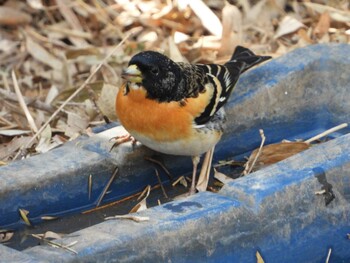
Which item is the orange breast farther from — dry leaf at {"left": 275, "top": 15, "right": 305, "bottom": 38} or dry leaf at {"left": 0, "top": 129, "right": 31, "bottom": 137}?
dry leaf at {"left": 275, "top": 15, "right": 305, "bottom": 38}

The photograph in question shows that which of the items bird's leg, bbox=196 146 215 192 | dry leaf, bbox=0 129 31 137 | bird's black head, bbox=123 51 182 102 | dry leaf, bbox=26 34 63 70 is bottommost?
dry leaf, bbox=26 34 63 70

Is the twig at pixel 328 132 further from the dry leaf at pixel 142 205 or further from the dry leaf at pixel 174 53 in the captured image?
the dry leaf at pixel 174 53

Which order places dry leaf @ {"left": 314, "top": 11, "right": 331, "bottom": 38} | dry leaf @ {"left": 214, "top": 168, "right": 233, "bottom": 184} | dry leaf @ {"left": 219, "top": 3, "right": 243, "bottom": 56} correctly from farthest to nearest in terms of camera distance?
dry leaf @ {"left": 314, "top": 11, "right": 331, "bottom": 38} → dry leaf @ {"left": 219, "top": 3, "right": 243, "bottom": 56} → dry leaf @ {"left": 214, "top": 168, "right": 233, "bottom": 184}

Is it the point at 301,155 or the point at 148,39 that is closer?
the point at 301,155

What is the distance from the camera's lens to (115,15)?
7449 millimetres

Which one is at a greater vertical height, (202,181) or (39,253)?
(39,253)

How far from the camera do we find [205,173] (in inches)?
190

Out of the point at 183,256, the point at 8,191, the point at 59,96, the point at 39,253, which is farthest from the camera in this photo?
the point at 59,96

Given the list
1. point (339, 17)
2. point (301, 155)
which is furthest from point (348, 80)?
point (339, 17)

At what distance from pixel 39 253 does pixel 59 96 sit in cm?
284

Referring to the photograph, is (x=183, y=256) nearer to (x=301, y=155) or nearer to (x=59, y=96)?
(x=301, y=155)

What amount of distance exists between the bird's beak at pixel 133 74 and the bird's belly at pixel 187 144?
0.96 ft

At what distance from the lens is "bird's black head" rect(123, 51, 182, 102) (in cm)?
445

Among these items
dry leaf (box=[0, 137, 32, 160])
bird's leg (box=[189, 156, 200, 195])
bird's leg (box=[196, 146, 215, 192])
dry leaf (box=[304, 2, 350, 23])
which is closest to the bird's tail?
bird's leg (box=[196, 146, 215, 192])
